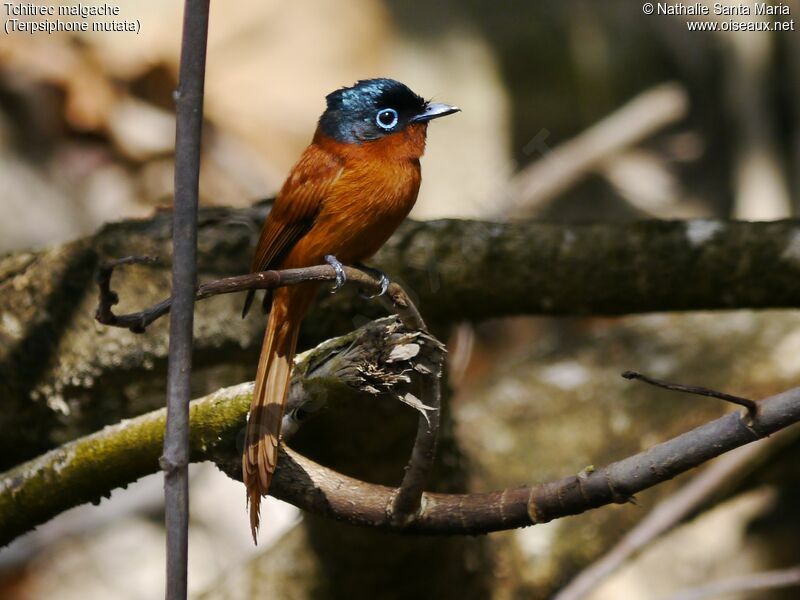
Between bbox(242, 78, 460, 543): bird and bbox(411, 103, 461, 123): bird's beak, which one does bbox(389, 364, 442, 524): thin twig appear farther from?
bbox(411, 103, 461, 123): bird's beak

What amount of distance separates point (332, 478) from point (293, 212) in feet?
2.96

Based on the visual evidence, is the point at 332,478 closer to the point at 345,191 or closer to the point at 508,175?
the point at 345,191

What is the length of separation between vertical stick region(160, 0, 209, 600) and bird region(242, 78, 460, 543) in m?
1.09

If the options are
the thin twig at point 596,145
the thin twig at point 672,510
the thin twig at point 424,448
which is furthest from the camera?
the thin twig at point 596,145

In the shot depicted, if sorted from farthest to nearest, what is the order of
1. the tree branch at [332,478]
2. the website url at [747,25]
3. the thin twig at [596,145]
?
the thin twig at [596,145]
the website url at [747,25]
the tree branch at [332,478]

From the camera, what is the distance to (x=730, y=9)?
662 centimetres

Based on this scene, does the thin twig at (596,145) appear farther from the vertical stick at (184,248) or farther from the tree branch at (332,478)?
the vertical stick at (184,248)

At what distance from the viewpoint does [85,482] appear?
7.78 feet

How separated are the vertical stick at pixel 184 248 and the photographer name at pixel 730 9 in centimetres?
565

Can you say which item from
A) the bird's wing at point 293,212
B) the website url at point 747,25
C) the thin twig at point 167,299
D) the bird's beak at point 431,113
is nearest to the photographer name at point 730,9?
the website url at point 747,25

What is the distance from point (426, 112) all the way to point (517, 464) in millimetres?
1604

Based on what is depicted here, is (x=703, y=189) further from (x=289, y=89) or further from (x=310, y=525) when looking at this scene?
(x=310, y=525)

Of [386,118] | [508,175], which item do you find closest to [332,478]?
[386,118]

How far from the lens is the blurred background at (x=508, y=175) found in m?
4.11
